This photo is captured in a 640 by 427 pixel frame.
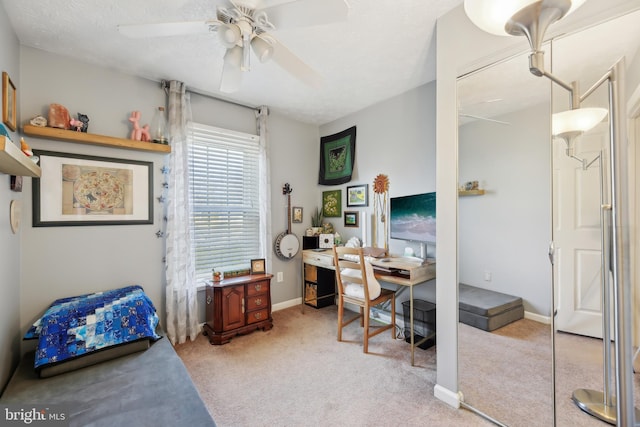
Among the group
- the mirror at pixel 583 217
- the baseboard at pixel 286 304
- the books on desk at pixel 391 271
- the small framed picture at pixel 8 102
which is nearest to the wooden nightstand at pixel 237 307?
the baseboard at pixel 286 304

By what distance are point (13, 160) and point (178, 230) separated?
147 centimetres

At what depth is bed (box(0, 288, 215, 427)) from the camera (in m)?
1.23

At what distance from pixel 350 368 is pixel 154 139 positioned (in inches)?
106

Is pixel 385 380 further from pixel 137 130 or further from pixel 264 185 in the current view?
pixel 137 130

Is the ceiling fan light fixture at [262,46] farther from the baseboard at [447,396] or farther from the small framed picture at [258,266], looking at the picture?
the baseboard at [447,396]

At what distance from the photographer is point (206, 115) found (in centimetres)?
300

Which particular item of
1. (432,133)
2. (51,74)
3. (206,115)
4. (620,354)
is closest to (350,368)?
(620,354)

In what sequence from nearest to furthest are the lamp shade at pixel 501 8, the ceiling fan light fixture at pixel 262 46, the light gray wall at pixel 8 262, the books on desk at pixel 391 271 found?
the lamp shade at pixel 501 8 → the ceiling fan light fixture at pixel 262 46 → the light gray wall at pixel 8 262 → the books on desk at pixel 391 271

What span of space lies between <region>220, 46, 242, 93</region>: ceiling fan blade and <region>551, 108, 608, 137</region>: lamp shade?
1695 mm

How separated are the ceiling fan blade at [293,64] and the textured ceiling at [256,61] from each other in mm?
121

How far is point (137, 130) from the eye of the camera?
247 cm

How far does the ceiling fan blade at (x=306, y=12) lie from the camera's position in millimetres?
1248

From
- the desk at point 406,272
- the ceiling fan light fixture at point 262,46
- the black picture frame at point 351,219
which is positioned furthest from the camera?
the black picture frame at point 351,219

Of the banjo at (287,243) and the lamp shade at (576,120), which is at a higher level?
the lamp shade at (576,120)
